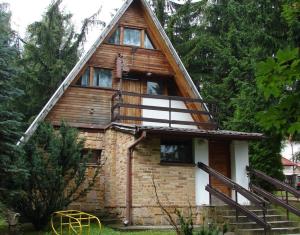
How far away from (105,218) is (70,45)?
14.0m

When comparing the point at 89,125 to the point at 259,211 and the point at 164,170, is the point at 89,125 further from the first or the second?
the point at 259,211

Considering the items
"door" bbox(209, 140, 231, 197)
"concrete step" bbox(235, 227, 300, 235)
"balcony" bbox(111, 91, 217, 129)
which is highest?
"balcony" bbox(111, 91, 217, 129)

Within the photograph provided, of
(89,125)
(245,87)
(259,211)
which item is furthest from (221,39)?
(259,211)

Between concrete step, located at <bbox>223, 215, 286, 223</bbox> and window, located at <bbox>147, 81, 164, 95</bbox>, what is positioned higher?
window, located at <bbox>147, 81, 164, 95</bbox>

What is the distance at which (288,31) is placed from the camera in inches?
607

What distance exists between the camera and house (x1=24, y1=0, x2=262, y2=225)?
1359cm

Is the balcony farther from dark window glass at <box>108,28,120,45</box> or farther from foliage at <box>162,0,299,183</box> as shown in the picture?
dark window glass at <box>108,28,120,45</box>

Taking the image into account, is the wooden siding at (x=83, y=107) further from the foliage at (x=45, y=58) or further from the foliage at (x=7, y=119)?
the foliage at (x=45, y=58)

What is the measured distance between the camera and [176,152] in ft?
47.3

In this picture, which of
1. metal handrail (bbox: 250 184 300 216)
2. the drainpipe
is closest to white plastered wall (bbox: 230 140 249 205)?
metal handrail (bbox: 250 184 300 216)

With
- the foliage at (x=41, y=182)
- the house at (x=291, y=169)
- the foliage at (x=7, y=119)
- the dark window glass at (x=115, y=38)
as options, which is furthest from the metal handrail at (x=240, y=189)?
the house at (x=291, y=169)

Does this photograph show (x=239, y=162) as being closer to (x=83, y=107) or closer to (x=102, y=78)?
(x=83, y=107)

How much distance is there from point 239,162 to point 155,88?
4.94 m

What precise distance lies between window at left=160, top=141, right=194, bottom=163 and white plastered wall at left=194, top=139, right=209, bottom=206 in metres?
0.25
